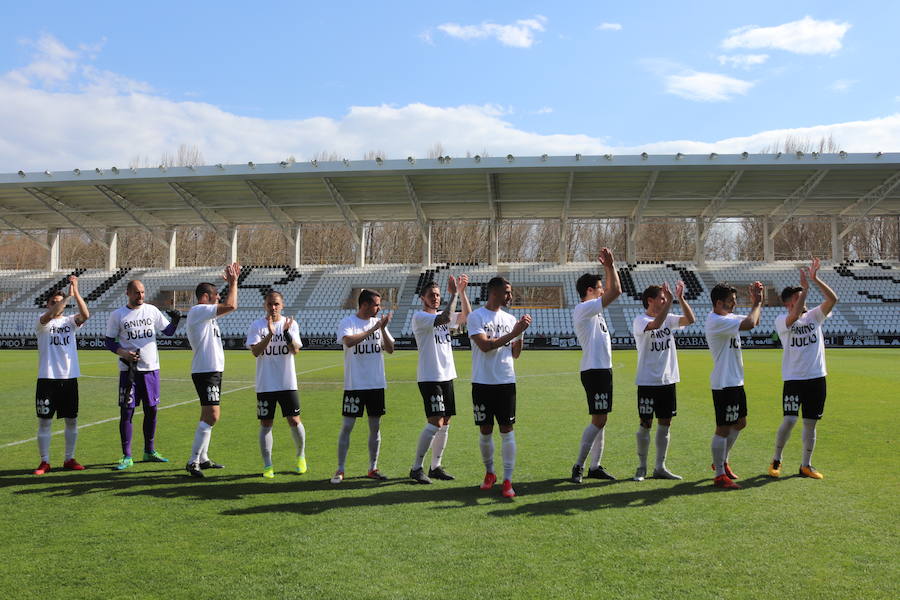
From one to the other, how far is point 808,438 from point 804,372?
65 centimetres

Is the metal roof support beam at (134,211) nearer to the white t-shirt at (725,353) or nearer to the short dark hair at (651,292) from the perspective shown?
the short dark hair at (651,292)

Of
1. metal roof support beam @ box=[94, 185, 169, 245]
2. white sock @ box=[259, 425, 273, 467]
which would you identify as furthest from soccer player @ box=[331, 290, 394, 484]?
metal roof support beam @ box=[94, 185, 169, 245]

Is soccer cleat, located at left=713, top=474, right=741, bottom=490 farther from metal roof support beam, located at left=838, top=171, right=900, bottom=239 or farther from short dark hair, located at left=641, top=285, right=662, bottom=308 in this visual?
metal roof support beam, located at left=838, top=171, right=900, bottom=239

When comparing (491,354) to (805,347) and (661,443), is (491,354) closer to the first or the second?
(661,443)

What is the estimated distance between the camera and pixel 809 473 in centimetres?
640

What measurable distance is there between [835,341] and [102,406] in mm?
33424

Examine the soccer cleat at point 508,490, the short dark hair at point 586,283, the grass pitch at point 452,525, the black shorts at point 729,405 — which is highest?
the short dark hair at point 586,283

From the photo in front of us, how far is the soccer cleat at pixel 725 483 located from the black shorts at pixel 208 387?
16.4ft

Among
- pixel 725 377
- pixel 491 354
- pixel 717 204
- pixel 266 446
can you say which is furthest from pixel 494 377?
pixel 717 204

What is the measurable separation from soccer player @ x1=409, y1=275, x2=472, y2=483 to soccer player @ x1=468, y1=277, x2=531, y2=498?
0.33 meters

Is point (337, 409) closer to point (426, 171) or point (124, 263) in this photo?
point (426, 171)

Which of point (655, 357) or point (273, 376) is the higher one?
point (655, 357)

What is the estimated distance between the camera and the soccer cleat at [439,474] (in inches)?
253

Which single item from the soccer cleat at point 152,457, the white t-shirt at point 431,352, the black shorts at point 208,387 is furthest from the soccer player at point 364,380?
the soccer cleat at point 152,457
